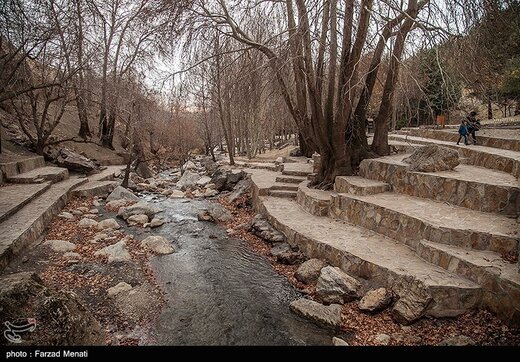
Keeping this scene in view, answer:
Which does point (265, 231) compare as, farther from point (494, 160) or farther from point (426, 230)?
point (494, 160)

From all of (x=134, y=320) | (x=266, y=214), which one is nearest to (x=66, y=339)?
(x=134, y=320)

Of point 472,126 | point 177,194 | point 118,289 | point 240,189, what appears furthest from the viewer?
point 177,194

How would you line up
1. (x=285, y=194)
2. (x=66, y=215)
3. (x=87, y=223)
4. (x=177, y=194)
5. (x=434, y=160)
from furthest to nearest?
(x=177, y=194) → (x=285, y=194) → (x=66, y=215) → (x=87, y=223) → (x=434, y=160)

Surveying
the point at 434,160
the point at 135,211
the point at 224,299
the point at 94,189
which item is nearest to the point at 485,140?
→ the point at 434,160

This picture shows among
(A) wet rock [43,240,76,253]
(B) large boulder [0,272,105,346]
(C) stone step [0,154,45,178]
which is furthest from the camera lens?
(C) stone step [0,154,45,178]

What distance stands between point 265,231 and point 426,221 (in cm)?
359

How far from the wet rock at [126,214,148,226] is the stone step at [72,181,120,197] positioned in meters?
3.26

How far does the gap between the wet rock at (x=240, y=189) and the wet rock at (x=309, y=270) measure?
6.04m

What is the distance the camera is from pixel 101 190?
1184 cm

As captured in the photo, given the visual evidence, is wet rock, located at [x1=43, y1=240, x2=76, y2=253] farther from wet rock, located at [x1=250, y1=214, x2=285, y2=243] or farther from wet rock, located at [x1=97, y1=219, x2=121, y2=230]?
wet rock, located at [x1=250, y1=214, x2=285, y2=243]

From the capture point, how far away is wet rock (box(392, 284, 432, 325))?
4125mm

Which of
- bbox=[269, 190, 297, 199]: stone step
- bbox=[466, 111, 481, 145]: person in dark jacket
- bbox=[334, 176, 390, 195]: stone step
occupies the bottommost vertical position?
bbox=[269, 190, 297, 199]: stone step

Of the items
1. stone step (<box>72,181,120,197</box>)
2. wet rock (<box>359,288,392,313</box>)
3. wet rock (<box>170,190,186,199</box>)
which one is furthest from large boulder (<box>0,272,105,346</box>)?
wet rock (<box>170,190,186,199</box>)

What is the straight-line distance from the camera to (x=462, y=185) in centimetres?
583
